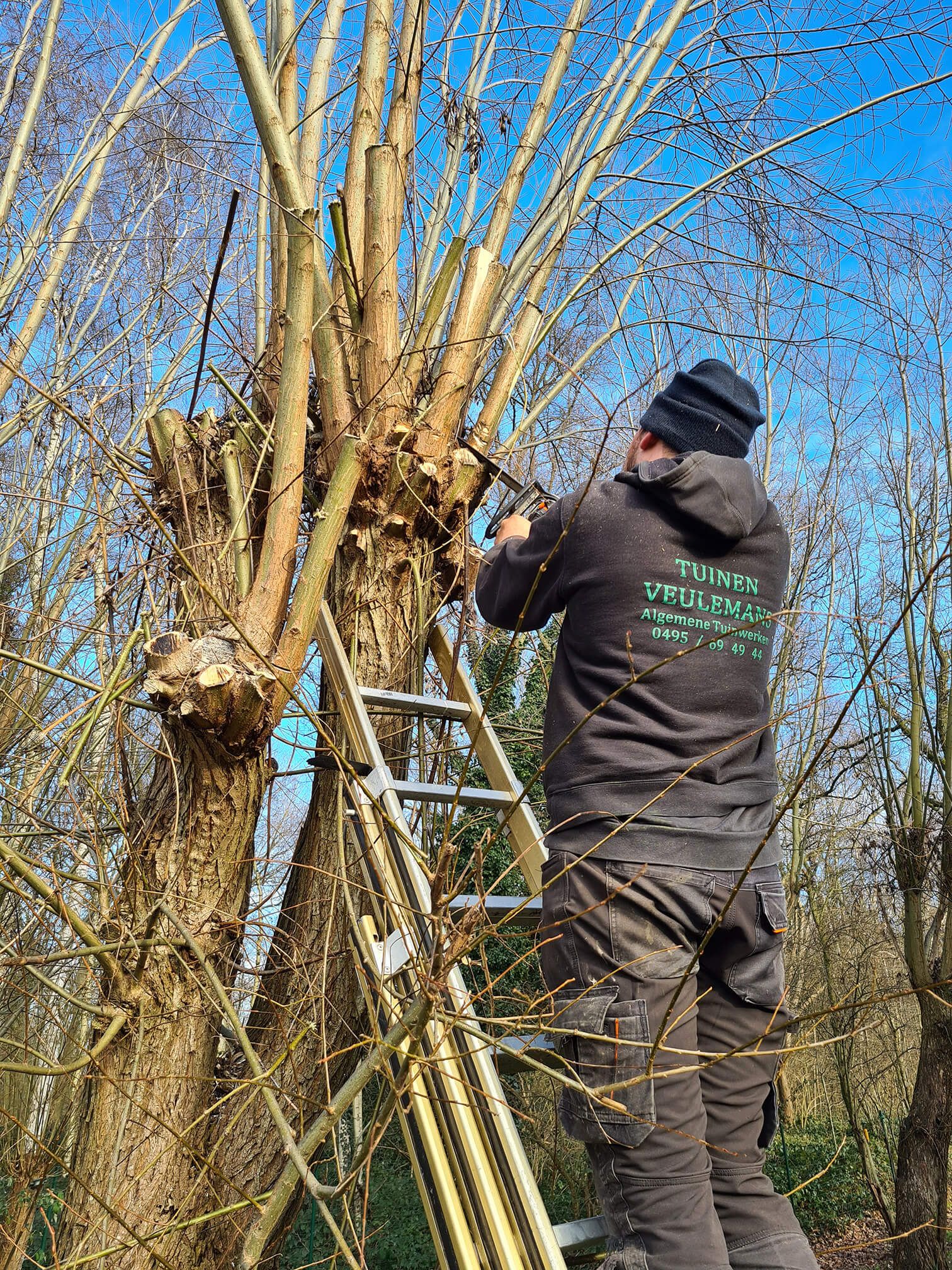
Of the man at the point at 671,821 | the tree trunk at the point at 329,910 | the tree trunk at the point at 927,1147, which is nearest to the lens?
the man at the point at 671,821

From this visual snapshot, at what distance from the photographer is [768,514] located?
2.51 meters

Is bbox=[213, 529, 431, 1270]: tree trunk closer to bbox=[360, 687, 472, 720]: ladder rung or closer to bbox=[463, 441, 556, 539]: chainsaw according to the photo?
bbox=[360, 687, 472, 720]: ladder rung

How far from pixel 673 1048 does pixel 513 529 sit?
4.58 feet

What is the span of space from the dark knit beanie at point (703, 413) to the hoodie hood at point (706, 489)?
0.11 metres

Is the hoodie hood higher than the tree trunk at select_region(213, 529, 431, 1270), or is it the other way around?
the hoodie hood

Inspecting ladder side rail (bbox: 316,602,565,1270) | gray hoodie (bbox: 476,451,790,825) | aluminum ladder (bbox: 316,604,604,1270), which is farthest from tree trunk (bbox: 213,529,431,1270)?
gray hoodie (bbox: 476,451,790,825)

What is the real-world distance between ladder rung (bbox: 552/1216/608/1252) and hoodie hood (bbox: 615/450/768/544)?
4.91 ft

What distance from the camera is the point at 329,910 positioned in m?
3.19

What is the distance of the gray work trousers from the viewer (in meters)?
1.91

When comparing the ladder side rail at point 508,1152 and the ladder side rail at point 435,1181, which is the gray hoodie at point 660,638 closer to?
the ladder side rail at point 508,1152

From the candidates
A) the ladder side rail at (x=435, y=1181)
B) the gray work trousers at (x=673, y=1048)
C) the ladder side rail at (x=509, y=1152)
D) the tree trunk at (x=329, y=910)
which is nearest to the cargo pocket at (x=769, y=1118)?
the gray work trousers at (x=673, y=1048)

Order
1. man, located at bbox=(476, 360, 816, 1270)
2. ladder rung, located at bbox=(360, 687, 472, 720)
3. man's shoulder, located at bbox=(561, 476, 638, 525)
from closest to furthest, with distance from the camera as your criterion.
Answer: man, located at bbox=(476, 360, 816, 1270)
man's shoulder, located at bbox=(561, 476, 638, 525)
ladder rung, located at bbox=(360, 687, 472, 720)

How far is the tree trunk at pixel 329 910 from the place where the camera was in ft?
9.93

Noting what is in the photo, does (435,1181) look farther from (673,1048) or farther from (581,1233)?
(673,1048)
